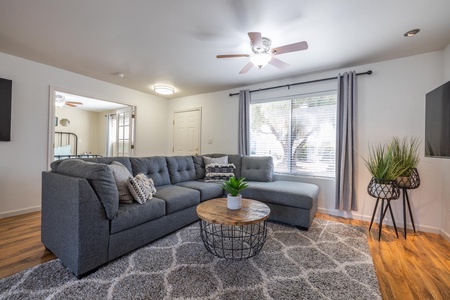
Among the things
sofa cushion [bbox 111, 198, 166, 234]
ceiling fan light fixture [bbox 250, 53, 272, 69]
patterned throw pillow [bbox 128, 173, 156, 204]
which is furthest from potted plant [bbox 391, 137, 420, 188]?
patterned throw pillow [bbox 128, 173, 156, 204]

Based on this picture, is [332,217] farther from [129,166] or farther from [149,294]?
[129,166]

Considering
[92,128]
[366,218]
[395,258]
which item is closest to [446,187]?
[366,218]

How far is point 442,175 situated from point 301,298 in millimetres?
2637

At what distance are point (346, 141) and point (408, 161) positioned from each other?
0.75 meters

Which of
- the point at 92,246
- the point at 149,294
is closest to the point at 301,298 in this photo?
the point at 149,294

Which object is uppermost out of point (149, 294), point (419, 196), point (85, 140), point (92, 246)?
point (85, 140)

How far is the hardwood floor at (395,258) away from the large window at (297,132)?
122 centimetres

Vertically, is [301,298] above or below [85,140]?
below

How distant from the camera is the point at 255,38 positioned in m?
1.95

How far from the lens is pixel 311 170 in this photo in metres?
3.44

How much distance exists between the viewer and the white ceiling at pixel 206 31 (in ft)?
6.01

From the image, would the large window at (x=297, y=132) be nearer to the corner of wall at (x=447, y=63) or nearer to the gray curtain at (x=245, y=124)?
the gray curtain at (x=245, y=124)

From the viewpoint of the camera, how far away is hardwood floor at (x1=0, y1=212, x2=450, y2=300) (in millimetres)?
1563

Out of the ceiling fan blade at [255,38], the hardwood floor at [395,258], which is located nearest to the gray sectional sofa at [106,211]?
the hardwood floor at [395,258]
